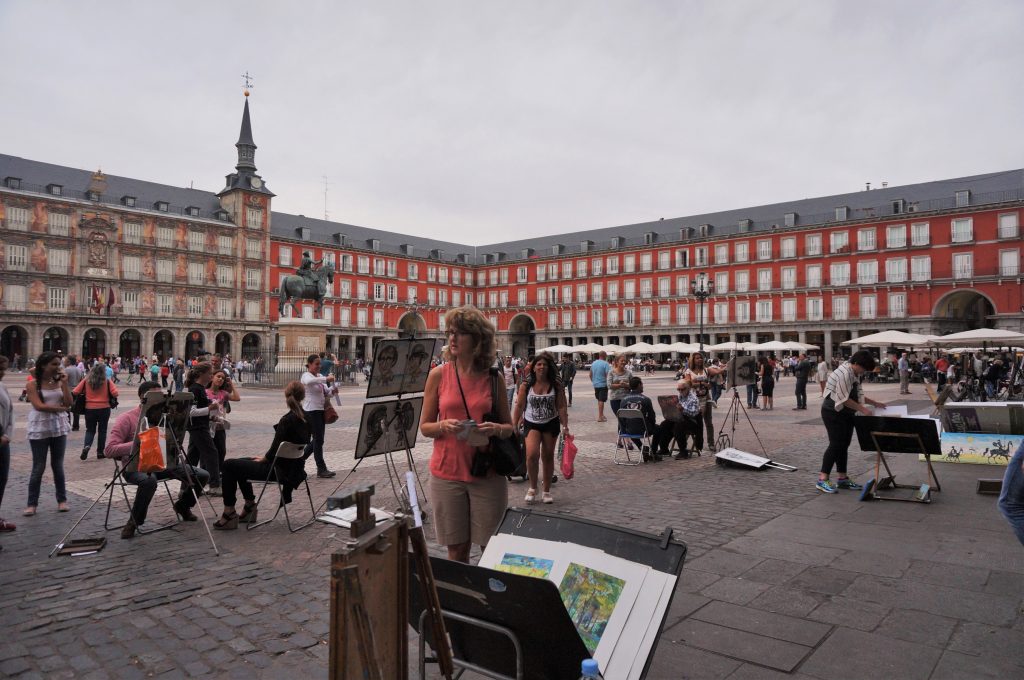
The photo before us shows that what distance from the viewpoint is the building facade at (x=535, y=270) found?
140ft

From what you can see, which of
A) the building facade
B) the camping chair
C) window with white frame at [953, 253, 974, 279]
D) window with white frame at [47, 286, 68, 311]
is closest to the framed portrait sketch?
the camping chair

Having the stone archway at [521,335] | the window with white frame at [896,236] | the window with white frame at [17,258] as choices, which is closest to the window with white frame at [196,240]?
the window with white frame at [17,258]

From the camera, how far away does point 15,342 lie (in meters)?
43.9

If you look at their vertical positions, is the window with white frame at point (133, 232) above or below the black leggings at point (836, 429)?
above

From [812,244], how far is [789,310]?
5.11m

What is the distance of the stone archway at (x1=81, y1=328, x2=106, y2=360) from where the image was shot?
45.5 meters

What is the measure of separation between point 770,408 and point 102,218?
4750 centimetres

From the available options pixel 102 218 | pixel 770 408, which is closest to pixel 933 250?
pixel 770 408

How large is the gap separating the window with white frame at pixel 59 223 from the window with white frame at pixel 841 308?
5469 cm

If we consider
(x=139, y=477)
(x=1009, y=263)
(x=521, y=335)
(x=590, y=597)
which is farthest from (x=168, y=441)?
(x=521, y=335)

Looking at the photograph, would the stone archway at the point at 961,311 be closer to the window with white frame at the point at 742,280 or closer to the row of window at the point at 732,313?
the row of window at the point at 732,313

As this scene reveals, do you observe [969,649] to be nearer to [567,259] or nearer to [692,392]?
[692,392]

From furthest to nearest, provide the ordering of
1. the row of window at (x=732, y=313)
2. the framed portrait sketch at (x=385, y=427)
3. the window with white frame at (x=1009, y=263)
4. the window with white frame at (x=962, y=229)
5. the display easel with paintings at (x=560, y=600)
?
the row of window at (x=732, y=313) < the window with white frame at (x=962, y=229) < the window with white frame at (x=1009, y=263) < the framed portrait sketch at (x=385, y=427) < the display easel with paintings at (x=560, y=600)

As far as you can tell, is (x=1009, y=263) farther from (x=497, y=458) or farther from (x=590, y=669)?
(x=590, y=669)
